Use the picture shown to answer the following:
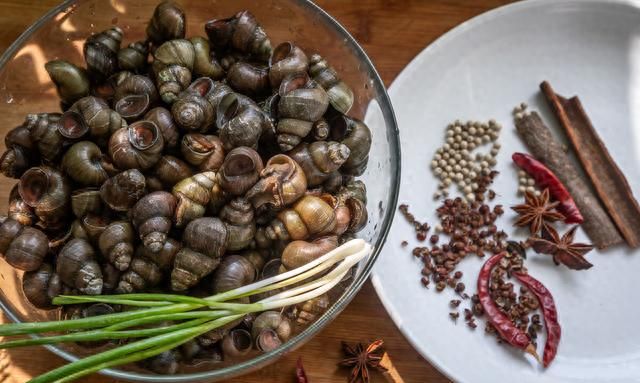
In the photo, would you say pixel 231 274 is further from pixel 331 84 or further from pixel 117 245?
pixel 331 84

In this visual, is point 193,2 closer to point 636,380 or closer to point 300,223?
point 300,223

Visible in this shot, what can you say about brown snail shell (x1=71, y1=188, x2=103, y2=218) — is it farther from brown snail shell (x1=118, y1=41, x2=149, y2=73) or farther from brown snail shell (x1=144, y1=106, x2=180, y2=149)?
brown snail shell (x1=118, y1=41, x2=149, y2=73)

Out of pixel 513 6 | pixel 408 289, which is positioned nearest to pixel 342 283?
pixel 408 289

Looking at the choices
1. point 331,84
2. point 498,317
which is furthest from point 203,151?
point 498,317

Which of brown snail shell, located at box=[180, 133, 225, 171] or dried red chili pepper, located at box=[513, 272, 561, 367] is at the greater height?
brown snail shell, located at box=[180, 133, 225, 171]

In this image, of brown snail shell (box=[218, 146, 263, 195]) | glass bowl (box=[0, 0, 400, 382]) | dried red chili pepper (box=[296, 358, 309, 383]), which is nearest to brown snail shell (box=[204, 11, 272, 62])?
glass bowl (box=[0, 0, 400, 382])

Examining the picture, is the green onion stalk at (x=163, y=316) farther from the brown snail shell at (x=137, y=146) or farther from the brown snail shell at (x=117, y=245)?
the brown snail shell at (x=137, y=146)
